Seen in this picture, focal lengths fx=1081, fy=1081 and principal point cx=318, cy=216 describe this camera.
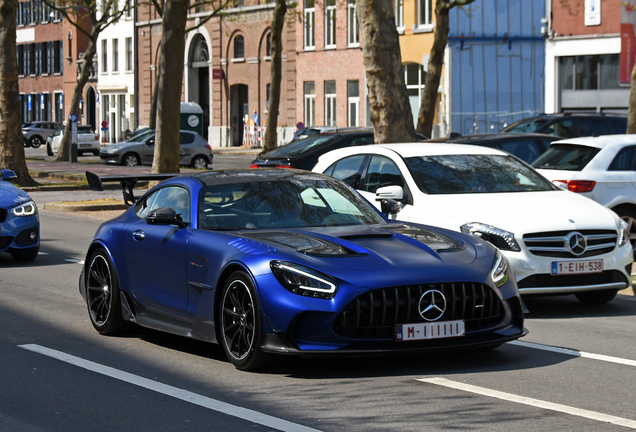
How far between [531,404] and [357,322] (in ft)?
3.95

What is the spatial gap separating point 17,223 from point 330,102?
4465cm

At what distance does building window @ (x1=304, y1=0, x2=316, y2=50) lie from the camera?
58250 millimetres

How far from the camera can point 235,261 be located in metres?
7.10

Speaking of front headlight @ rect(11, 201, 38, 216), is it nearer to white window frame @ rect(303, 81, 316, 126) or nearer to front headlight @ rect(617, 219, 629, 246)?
front headlight @ rect(617, 219, 629, 246)

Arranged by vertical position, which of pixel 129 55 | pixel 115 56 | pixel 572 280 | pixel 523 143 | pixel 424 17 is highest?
pixel 115 56

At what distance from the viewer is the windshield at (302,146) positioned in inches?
886

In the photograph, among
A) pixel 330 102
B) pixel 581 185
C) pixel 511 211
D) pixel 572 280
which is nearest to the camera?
pixel 572 280

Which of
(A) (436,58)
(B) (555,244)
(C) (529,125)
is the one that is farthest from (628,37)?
(B) (555,244)

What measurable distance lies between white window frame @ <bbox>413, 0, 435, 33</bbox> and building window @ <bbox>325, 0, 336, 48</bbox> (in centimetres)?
644

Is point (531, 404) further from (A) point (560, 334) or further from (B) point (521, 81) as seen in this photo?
(B) point (521, 81)

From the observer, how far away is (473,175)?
441 inches

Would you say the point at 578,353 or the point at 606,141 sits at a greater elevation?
the point at 606,141

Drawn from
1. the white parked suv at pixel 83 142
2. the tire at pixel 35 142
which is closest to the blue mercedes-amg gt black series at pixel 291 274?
the white parked suv at pixel 83 142

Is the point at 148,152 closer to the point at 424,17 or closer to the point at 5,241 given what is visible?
the point at 424,17
